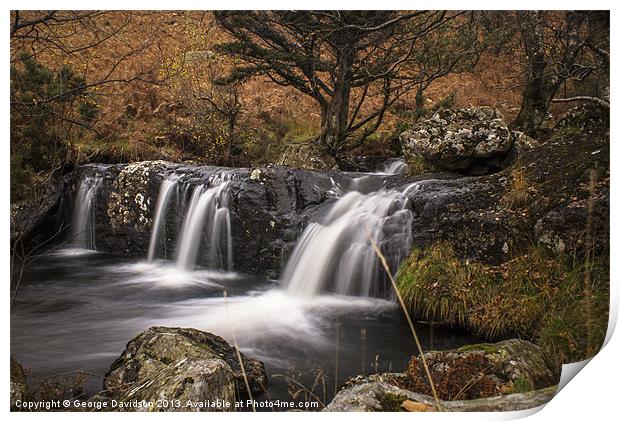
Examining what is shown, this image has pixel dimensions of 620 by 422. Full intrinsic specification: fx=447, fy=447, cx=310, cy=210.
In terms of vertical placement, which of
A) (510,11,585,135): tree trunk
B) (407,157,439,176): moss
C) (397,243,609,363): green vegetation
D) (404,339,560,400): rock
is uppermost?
(510,11,585,135): tree trunk

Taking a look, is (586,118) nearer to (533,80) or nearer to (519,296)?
(533,80)

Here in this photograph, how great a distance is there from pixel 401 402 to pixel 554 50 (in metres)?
3.02

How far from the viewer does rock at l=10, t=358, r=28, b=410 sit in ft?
8.14

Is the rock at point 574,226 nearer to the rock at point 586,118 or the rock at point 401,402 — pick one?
the rock at point 586,118

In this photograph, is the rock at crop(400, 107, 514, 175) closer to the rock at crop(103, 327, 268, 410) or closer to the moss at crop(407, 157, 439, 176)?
the moss at crop(407, 157, 439, 176)

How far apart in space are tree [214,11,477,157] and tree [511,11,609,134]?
0.62 metres

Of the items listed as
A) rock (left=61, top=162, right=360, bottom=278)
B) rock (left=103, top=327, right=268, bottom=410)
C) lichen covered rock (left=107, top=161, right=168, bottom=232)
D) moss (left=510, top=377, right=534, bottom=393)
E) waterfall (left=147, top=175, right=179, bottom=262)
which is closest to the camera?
rock (left=103, top=327, right=268, bottom=410)

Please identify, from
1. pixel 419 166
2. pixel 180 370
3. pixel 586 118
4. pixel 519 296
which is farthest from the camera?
pixel 419 166

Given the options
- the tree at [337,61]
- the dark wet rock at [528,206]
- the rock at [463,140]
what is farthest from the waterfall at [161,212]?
the dark wet rock at [528,206]

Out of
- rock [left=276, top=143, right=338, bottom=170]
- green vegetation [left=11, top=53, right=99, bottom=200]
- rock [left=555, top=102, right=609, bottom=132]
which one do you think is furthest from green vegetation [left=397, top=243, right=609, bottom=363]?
green vegetation [left=11, top=53, right=99, bottom=200]

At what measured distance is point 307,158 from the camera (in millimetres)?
6113

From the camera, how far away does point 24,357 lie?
302cm

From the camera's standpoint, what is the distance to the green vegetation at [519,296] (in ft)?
9.00

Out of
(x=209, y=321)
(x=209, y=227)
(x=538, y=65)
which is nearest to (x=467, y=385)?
(x=209, y=321)
